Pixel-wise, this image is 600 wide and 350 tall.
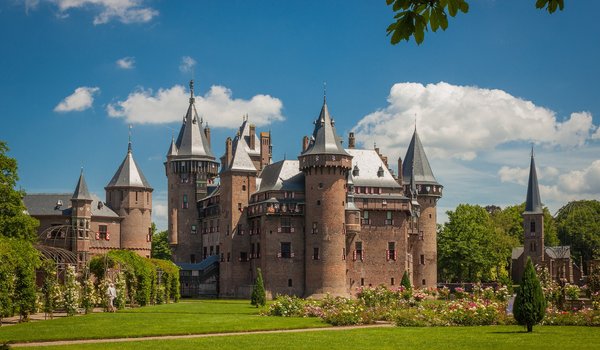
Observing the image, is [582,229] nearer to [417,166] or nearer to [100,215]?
[417,166]

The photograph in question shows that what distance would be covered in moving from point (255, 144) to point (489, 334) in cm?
7015

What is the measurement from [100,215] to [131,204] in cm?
349

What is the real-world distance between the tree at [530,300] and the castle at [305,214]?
43.7 m

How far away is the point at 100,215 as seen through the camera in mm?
77375

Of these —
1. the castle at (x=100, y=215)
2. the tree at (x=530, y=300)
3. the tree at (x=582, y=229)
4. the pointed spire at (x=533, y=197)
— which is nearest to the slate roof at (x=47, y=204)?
the castle at (x=100, y=215)

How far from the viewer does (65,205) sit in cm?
7312

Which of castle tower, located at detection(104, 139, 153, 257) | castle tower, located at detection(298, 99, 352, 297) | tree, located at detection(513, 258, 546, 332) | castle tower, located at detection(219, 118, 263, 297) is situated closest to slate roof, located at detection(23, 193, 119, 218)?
castle tower, located at detection(104, 139, 153, 257)

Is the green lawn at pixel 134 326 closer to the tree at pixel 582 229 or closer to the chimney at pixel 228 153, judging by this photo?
the chimney at pixel 228 153

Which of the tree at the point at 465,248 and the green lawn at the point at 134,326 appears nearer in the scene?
the green lawn at the point at 134,326

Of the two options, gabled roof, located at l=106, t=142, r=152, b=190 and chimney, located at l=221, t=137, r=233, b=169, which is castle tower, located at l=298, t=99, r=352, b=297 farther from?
gabled roof, located at l=106, t=142, r=152, b=190

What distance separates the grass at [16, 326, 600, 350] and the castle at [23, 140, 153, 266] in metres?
43.2

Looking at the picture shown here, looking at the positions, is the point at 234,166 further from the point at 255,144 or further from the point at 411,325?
the point at 411,325

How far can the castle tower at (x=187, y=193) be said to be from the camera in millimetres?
88000

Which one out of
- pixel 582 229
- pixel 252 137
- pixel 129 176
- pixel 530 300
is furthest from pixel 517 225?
pixel 530 300
